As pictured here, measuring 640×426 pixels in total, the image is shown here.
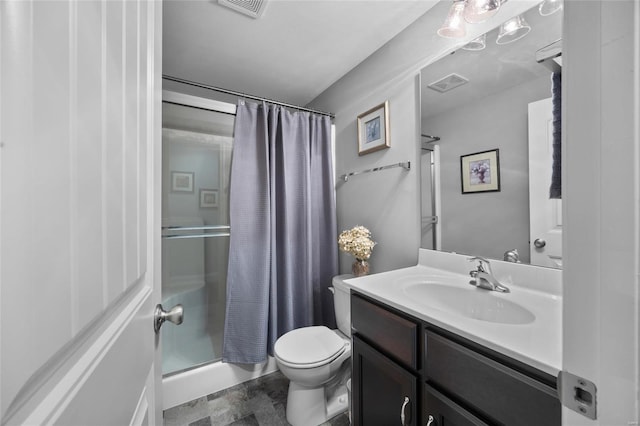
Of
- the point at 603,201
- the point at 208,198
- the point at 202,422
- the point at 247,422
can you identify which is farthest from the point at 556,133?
the point at 202,422

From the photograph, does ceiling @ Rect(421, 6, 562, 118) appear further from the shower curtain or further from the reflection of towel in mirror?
the shower curtain

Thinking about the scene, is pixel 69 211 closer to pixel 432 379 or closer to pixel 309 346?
pixel 432 379

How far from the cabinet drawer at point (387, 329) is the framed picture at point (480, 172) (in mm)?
771

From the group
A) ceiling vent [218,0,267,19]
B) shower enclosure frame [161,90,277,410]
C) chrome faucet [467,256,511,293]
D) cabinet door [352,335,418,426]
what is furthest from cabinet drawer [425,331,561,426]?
ceiling vent [218,0,267,19]

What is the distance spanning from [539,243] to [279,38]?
5.93 ft

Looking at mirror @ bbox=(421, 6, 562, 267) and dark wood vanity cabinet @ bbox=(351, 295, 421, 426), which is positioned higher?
mirror @ bbox=(421, 6, 562, 267)

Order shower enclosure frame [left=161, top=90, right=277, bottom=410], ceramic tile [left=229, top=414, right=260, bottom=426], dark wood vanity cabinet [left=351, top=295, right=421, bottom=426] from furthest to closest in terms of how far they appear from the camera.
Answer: shower enclosure frame [left=161, top=90, right=277, bottom=410], ceramic tile [left=229, top=414, right=260, bottom=426], dark wood vanity cabinet [left=351, top=295, right=421, bottom=426]

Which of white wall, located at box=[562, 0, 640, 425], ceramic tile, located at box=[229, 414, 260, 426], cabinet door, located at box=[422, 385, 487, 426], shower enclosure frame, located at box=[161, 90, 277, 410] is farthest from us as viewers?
shower enclosure frame, located at box=[161, 90, 277, 410]

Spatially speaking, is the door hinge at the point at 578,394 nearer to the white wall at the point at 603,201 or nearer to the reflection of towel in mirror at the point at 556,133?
the white wall at the point at 603,201

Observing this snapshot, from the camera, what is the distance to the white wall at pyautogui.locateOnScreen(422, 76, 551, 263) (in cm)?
104

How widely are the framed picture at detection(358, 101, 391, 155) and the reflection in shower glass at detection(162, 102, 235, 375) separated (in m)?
0.93

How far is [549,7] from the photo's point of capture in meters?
0.96

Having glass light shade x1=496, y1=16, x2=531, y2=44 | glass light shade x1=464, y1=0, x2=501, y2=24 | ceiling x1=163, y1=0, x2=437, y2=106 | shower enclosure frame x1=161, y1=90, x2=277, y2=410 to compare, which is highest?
ceiling x1=163, y1=0, x2=437, y2=106

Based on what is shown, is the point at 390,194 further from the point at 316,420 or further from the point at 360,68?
the point at 316,420
